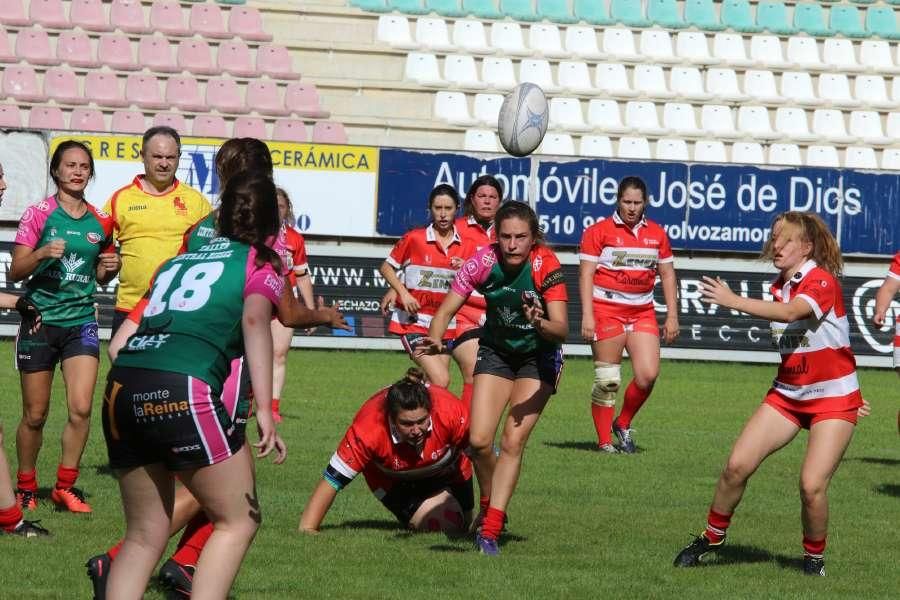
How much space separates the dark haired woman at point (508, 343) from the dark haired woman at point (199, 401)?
2.53 m

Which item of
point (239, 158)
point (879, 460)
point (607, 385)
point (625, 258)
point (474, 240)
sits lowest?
point (879, 460)

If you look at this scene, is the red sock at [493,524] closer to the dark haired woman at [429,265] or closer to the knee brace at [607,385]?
the dark haired woman at [429,265]

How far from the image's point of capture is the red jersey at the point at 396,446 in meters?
7.96

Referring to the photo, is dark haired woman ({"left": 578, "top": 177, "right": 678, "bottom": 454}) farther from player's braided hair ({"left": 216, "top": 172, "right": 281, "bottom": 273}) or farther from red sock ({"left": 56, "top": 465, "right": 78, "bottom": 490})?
player's braided hair ({"left": 216, "top": 172, "right": 281, "bottom": 273})

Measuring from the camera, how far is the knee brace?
12.0 metres

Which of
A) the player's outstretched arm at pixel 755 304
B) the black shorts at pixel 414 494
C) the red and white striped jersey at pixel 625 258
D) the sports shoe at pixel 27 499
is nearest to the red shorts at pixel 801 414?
the player's outstretched arm at pixel 755 304

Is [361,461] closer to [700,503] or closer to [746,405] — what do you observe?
[700,503]

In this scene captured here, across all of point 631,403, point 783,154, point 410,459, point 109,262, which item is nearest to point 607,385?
point 631,403

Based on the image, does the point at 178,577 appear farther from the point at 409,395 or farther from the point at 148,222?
the point at 148,222

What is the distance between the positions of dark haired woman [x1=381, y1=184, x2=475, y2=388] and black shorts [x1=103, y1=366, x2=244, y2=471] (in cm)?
675

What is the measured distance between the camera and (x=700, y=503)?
9766 mm

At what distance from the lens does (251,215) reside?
5.25 metres

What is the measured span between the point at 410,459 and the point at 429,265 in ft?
14.3

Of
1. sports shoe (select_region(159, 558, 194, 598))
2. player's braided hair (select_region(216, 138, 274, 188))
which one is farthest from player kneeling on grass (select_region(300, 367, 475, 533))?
player's braided hair (select_region(216, 138, 274, 188))
